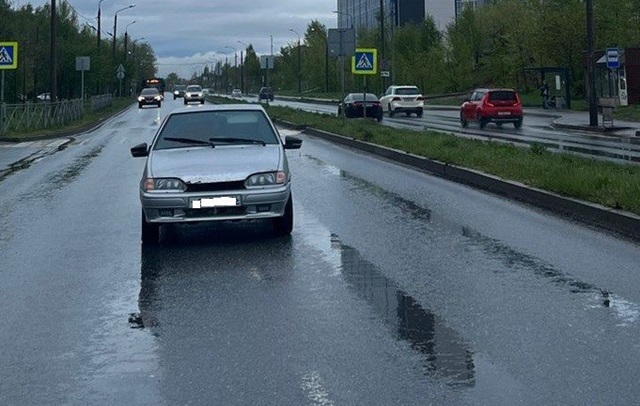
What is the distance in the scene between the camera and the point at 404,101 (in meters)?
58.1

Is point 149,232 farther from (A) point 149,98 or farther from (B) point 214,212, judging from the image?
(A) point 149,98

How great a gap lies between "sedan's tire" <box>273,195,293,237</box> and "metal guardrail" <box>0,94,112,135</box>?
28.6 metres

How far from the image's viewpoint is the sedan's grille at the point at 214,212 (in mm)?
11883

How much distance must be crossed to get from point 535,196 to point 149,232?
617 centimetres

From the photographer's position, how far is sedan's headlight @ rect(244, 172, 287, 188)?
1198 cm

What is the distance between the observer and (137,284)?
9.88 meters

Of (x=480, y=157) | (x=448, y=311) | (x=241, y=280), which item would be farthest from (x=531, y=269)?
(x=480, y=157)

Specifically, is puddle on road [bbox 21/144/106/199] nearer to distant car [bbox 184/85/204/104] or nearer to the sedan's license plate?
the sedan's license plate

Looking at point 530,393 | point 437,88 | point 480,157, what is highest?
point 437,88

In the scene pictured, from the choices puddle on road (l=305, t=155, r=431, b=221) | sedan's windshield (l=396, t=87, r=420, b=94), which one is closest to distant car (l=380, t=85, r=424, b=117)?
sedan's windshield (l=396, t=87, r=420, b=94)

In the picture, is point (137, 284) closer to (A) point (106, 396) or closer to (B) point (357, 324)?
(B) point (357, 324)

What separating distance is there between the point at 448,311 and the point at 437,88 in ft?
282

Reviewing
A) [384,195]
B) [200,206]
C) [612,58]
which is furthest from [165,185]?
[612,58]

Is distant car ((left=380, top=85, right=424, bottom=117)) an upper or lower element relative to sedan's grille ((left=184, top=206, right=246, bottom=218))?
upper
